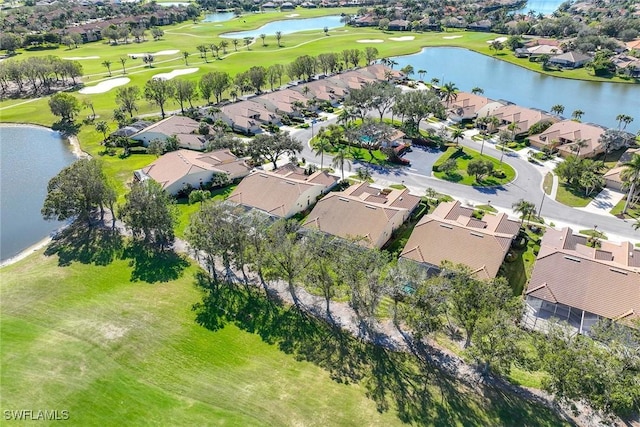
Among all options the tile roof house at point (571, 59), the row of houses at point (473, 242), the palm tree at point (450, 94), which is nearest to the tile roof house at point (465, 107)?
the palm tree at point (450, 94)

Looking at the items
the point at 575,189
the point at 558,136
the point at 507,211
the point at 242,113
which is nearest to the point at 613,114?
the point at 558,136

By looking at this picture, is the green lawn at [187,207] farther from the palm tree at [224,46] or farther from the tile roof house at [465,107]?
the palm tree at [224,46]

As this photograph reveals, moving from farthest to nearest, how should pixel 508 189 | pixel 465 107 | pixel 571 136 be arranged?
pixel 465 107 < pixel 571 136 < pixel 508 189

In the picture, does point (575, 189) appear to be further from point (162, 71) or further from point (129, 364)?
point (162, 71)

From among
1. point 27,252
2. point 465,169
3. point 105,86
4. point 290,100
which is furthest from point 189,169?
point 105,86

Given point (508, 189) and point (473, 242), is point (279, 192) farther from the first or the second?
point (508, 189)

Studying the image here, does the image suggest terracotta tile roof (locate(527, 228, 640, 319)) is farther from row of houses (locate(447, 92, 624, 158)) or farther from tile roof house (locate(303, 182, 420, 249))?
row of houses (locate(447, 92, 624, 158))
